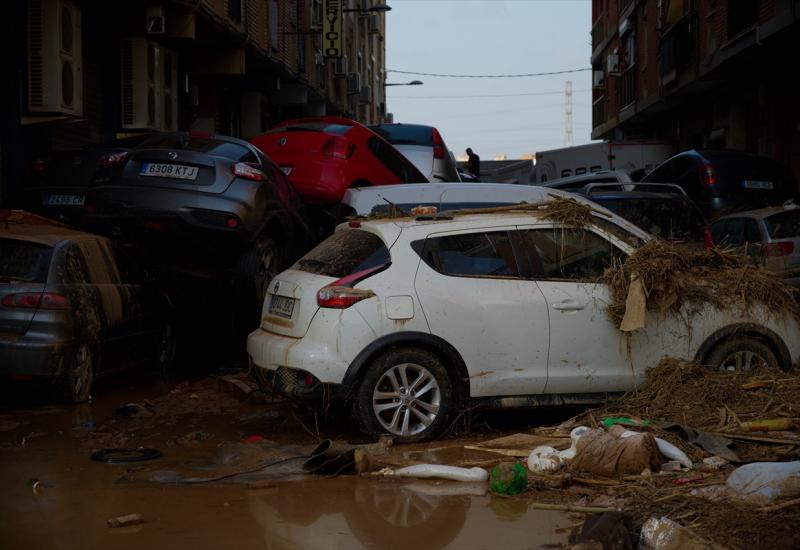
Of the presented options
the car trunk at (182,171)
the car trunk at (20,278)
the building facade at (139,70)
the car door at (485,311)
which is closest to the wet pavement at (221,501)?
the car door at (485,311)

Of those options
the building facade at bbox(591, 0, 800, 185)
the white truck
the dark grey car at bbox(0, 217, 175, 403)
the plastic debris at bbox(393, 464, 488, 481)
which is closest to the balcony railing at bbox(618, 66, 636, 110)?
the building facade at bbox(591, 0, 800, 185)

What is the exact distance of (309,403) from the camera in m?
7.48

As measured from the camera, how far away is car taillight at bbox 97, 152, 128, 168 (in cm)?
1072

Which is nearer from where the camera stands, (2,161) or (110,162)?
(110,162)

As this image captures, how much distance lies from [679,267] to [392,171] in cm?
659

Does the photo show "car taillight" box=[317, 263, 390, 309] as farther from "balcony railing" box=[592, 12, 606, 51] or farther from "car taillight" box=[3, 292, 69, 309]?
"balcony railing" box=[592, 12, 606, 51]

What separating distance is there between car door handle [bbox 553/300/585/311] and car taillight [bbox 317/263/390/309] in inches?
54.7

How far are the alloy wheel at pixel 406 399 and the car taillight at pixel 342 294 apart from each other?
0.54 meters

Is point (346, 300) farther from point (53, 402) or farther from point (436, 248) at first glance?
point (53, 402)

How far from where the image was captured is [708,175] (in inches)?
700

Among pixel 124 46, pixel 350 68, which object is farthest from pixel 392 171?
pixel 350 68

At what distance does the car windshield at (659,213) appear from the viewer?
13.1 meters

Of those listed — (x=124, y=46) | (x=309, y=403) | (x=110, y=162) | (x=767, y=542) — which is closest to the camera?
(x=767, y=542)

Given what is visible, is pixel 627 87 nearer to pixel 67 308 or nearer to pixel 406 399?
pixel 67 308
